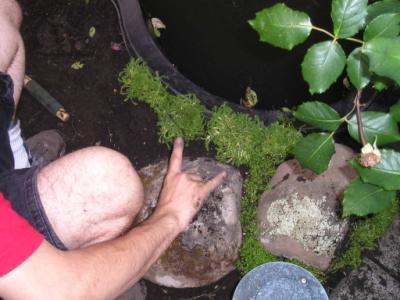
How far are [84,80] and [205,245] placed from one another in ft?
4.50

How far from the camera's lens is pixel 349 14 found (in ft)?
3.18

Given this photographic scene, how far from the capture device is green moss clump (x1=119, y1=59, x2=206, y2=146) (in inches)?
101

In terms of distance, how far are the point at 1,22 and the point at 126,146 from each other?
103 cm

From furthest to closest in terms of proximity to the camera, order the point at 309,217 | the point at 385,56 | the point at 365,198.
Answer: the point at 309,217 < the point at 365,198 < the point at 385,56

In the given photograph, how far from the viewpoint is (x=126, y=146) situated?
2738 mm

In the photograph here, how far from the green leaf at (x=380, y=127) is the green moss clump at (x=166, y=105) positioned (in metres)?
1.52

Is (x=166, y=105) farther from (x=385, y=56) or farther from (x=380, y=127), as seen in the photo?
(x=385, y=56)

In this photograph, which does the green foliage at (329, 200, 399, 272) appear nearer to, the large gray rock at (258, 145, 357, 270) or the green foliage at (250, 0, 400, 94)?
the large gray rock at (258, 145, 357, 270)

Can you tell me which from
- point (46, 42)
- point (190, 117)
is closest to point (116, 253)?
point (190, 117)

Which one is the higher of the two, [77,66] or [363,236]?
[77,66]

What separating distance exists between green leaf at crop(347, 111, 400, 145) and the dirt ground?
1.59m

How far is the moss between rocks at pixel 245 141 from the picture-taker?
2354 millimetres

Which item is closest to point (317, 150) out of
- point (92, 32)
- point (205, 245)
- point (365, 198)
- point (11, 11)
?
point (365, 198)

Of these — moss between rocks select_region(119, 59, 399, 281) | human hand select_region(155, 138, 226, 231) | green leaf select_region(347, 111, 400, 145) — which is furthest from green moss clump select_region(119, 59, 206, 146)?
green leaf select_region(347, 111, 400, 145)
